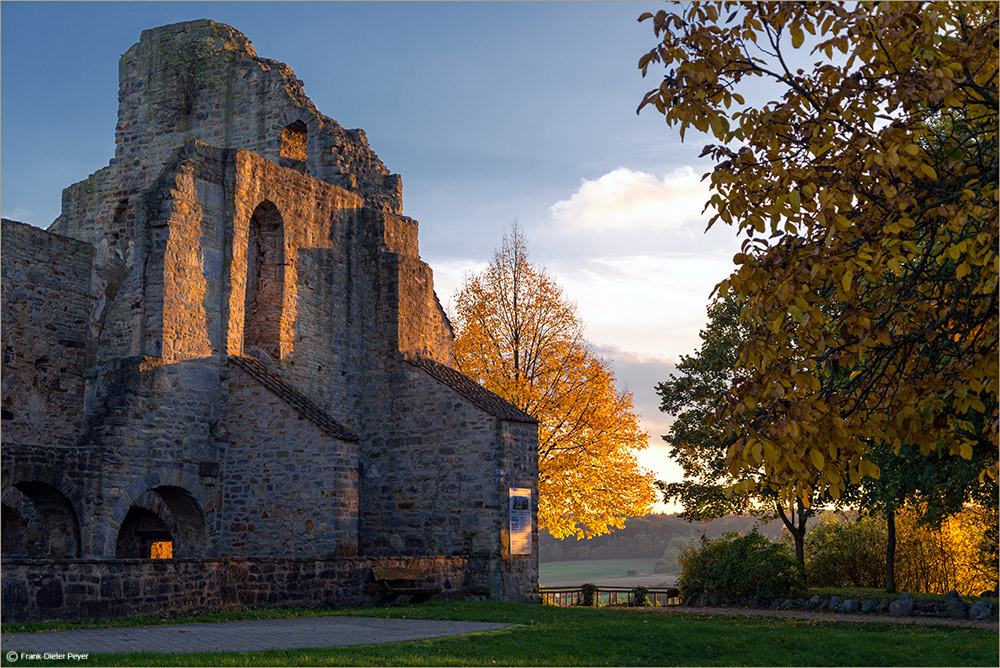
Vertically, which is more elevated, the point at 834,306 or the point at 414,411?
the point at 834,306

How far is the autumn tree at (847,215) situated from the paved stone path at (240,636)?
599 centimetres

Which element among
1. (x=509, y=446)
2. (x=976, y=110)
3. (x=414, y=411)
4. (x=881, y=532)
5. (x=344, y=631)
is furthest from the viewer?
(x=881, y=532)

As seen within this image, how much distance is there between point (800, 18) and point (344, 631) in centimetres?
868

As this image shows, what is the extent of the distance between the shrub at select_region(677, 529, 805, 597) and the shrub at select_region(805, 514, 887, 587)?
4.29 metres

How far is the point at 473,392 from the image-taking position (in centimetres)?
2077

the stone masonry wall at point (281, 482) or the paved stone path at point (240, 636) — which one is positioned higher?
the stone masonry wall at point (281, 482)

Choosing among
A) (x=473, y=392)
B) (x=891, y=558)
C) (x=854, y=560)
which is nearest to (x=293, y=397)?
(x=473, y=392)

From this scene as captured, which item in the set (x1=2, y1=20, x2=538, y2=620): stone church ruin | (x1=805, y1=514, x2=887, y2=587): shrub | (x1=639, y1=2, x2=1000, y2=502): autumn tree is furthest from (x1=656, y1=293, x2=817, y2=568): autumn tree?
(x1=639, y1=2, x2=1000, y2=502): autumn tree

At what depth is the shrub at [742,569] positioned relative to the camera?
2192 centimetres

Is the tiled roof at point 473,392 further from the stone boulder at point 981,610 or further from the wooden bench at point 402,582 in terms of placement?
the stone boulder at point 981,610

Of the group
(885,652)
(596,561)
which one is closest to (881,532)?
(885,652)

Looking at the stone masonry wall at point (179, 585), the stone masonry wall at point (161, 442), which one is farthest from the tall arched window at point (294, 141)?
the stone masonry wall at point (179, 585)

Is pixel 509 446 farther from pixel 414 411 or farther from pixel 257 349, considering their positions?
pixel 257 349

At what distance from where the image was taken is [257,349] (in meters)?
20.2
